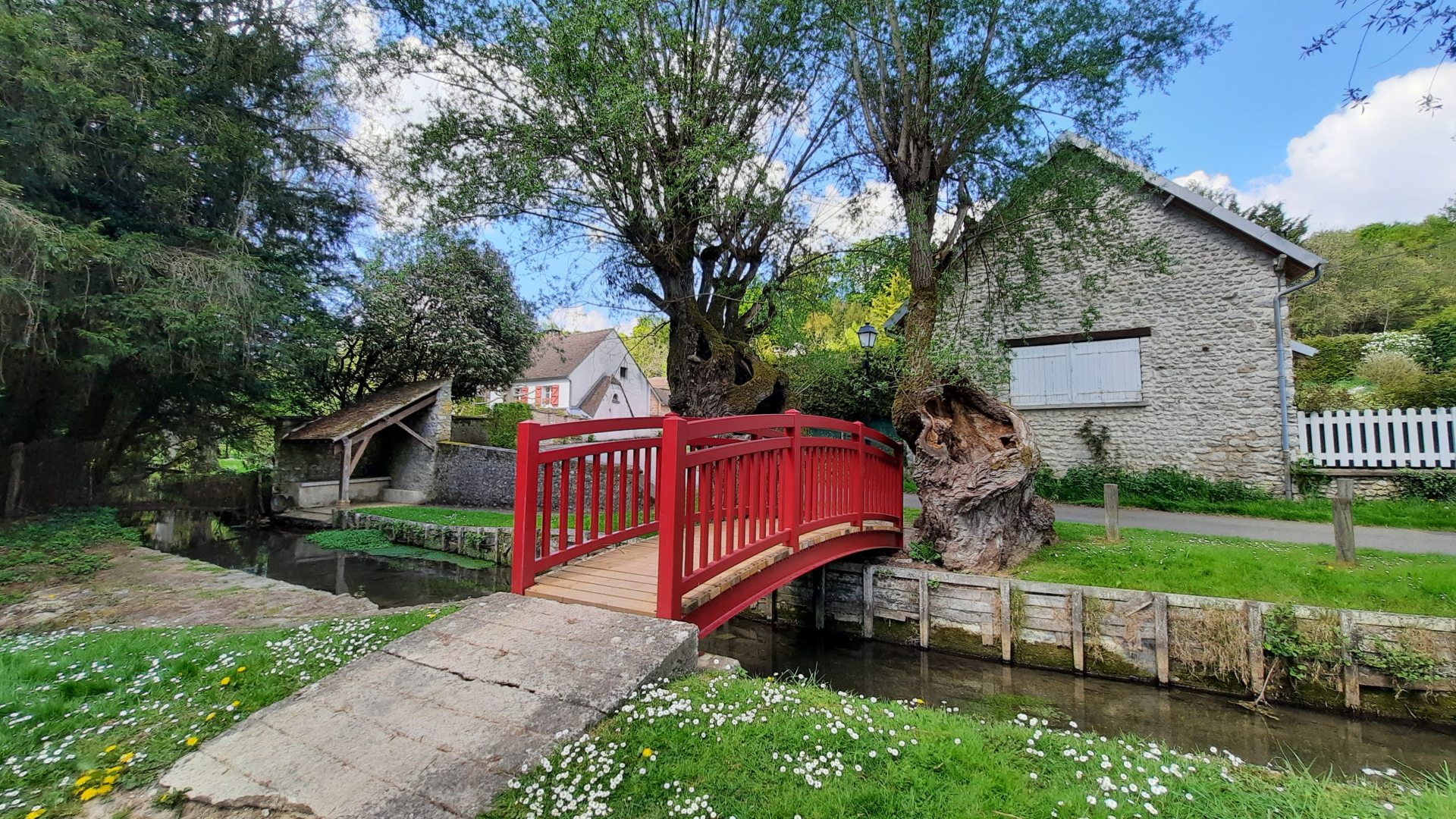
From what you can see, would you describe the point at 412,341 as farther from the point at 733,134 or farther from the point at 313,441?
the point at 733,134

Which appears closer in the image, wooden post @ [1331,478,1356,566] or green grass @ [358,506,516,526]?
wooden post @ [1331,478,1356,566]

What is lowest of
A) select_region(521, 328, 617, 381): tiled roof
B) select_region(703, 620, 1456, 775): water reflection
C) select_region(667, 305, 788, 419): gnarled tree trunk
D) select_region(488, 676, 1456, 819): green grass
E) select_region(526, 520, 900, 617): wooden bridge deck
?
select_region(703, 620, 1456, 775): water reflection

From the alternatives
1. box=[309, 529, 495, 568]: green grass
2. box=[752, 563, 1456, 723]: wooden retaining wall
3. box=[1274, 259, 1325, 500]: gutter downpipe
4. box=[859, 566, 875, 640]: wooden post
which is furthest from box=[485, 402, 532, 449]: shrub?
box=[1274, 259, 1325, 500]: gutter downpipe

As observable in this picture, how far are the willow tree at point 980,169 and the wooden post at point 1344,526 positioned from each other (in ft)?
8.88

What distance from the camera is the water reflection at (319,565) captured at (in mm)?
7945

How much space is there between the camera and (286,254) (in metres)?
11.2

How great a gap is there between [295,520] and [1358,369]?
26477 millimetres

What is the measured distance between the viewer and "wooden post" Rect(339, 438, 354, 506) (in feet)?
43.4

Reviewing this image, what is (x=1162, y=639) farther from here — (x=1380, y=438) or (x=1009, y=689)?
(x=1380, y=438)

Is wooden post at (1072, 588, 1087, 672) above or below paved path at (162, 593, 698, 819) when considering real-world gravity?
below

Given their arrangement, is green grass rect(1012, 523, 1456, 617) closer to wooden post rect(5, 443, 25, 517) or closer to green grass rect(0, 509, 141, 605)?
green grass rect(0, 509, 141, 605)

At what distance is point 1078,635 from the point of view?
571 cm

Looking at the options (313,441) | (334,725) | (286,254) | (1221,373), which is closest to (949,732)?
(334,725)

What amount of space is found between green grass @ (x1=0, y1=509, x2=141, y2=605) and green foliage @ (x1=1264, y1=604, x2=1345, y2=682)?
12223mm
